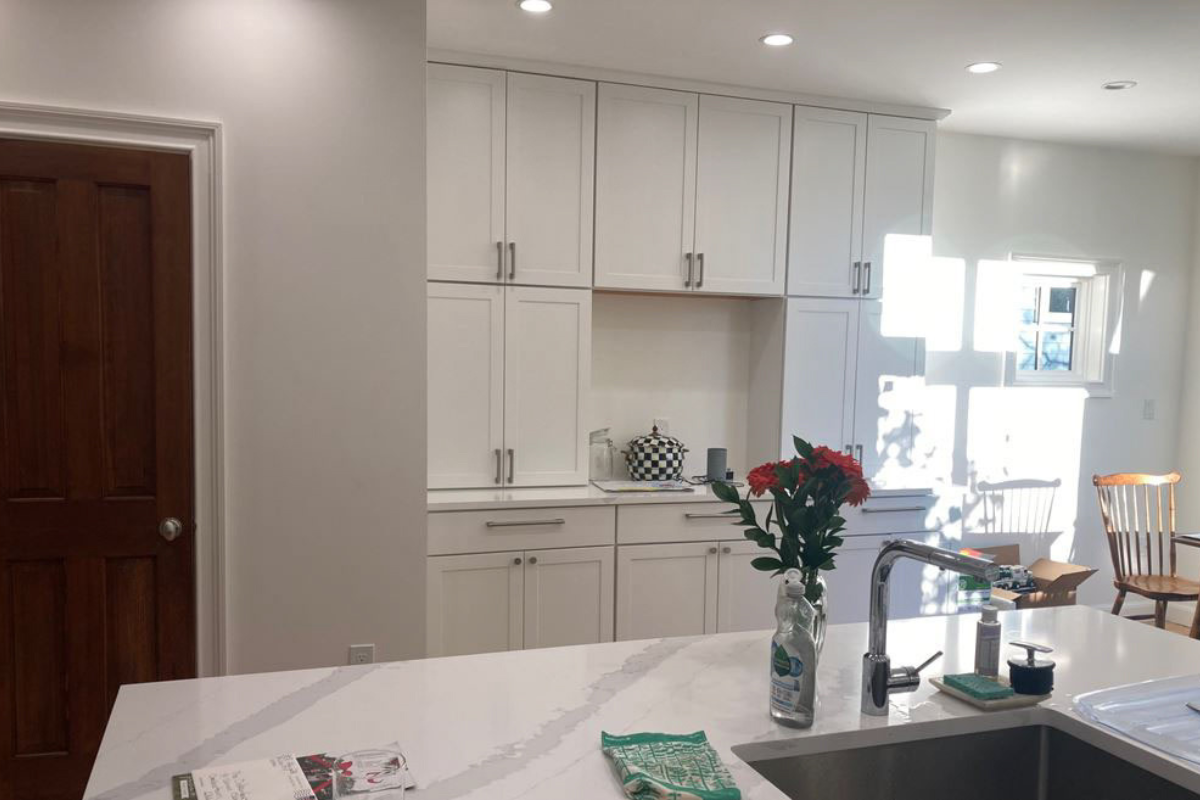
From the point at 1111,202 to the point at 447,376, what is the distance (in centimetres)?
387

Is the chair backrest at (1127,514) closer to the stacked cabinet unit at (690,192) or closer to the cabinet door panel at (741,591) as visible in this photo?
the cabinet door panel at (741,591)

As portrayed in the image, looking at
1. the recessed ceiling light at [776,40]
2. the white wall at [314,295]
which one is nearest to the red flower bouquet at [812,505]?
the white wall at [314,295]

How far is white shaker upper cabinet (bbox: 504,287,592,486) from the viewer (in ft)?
11.5

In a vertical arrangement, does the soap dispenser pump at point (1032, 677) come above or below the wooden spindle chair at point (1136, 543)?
above

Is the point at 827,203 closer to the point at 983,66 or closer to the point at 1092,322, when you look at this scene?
the point at 983,66

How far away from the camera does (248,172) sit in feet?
8.44

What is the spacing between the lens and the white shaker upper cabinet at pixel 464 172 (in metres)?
3.33

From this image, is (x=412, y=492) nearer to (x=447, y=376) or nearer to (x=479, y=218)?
(x=447, y=376)

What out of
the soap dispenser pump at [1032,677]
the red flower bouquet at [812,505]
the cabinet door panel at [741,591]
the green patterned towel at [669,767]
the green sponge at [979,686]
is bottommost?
the cabinet door panel at [741,591]

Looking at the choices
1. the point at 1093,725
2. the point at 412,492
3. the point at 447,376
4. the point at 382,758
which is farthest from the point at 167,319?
the point at 1093,725

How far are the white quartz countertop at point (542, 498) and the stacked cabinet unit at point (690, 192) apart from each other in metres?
0.87

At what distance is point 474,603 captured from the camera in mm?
3289

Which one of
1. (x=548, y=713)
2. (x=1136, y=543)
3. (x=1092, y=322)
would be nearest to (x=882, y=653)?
(x=548, y=713)

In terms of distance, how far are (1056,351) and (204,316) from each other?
14.4ft
